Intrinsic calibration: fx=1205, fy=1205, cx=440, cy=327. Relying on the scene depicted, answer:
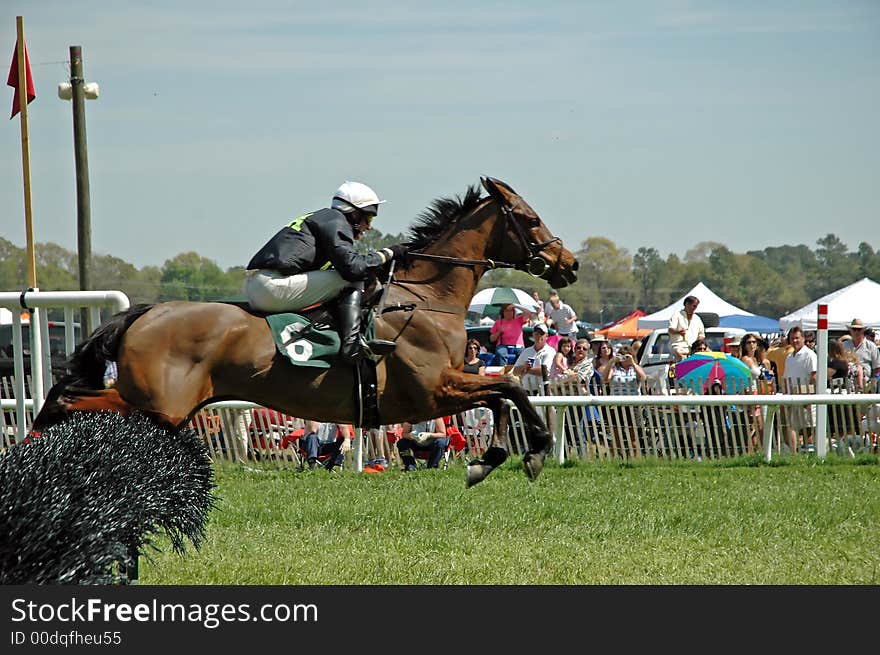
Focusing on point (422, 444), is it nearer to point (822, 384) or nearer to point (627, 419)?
point (627, 419)

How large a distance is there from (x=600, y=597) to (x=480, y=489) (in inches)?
225

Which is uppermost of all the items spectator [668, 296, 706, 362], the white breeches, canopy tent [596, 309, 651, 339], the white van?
the white breeches

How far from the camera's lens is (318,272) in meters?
7.97

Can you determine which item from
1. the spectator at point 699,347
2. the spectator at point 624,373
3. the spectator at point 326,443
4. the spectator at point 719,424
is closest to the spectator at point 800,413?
the spectator at point 719,424

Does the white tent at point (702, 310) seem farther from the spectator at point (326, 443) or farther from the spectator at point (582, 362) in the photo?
the spectator at point (326, 443)

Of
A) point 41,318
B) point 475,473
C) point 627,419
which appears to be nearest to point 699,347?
point 627,419

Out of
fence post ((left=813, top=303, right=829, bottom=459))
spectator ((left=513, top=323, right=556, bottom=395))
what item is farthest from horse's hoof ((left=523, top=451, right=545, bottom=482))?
fence post ((left=813, top=303, right=829, bottom=459))

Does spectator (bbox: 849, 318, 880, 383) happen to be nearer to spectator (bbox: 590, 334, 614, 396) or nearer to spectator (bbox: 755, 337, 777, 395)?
spectator (bbox: 755, 337, 777, 395)

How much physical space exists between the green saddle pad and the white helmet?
847 mm

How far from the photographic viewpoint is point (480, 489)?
10805mm

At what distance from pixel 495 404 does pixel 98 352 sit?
2.66 m

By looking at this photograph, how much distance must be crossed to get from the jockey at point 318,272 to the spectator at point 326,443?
17.5 ft

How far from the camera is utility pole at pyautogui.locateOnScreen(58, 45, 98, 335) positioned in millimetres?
19688

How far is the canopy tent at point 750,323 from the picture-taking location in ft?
99.9
